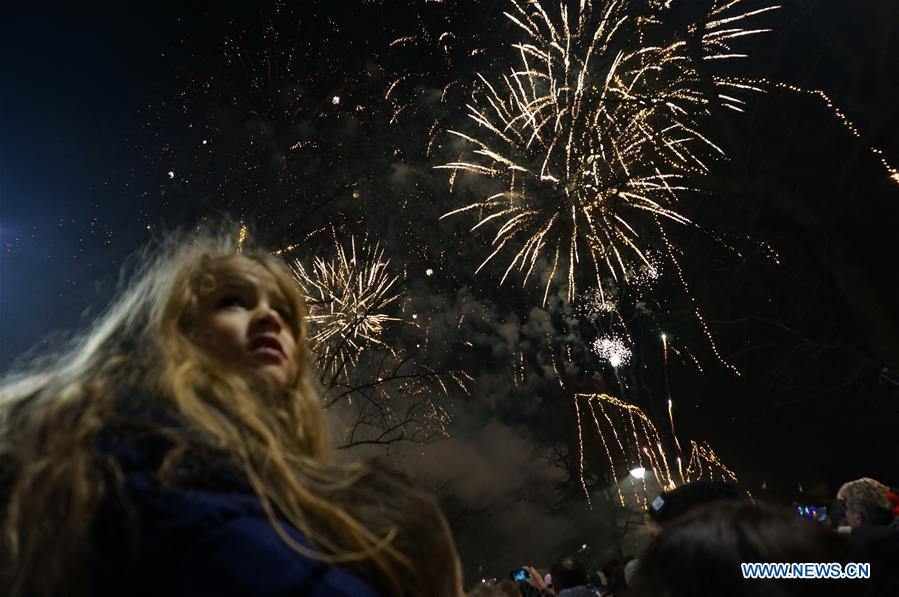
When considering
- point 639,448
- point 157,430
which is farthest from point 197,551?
point 639,448

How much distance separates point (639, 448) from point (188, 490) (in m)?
28.3

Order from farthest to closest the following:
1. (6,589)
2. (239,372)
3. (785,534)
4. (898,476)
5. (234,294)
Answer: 1. (898,476)
2. (234,294)
3. (785,534)
4. (239,372)
5. (6,589)

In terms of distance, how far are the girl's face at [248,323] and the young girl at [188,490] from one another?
0.01m

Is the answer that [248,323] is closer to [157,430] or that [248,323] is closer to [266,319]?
[266,319]

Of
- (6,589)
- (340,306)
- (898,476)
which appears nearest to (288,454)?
(6,589)

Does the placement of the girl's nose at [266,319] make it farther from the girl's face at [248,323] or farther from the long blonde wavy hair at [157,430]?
the long blonde wavy hair at [157,430]

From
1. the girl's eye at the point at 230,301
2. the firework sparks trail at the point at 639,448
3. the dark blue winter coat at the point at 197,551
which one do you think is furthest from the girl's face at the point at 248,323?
the firework sparks trail at the point at 639,448

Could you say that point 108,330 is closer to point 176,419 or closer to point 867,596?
point 176,419

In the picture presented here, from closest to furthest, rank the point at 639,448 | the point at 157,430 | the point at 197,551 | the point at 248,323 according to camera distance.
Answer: the point at 197,551
the point at 157,430
the point at 248,323
the point at 639,448

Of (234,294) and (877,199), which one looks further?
(877,199)

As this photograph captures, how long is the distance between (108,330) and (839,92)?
43.9 feet

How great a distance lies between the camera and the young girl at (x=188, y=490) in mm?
1044

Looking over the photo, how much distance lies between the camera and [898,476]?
19.1 meters

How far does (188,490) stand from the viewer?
3.62 feet
